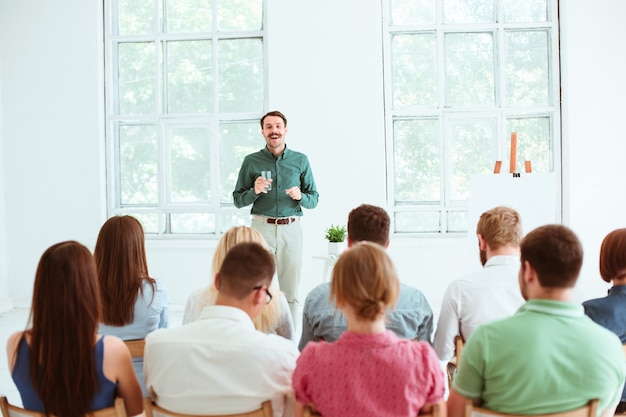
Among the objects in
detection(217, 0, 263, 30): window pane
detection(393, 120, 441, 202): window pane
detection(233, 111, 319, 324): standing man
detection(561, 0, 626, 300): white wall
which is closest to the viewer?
detection(233, 111, 319, 324): standing man

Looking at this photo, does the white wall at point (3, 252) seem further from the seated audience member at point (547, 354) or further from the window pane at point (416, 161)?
the seated audience member at point (547, 354)

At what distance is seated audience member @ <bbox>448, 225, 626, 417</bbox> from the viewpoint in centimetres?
175

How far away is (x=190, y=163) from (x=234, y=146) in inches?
18.8

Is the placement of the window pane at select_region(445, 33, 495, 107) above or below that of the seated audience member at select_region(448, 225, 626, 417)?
above

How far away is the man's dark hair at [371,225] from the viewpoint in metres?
2.55

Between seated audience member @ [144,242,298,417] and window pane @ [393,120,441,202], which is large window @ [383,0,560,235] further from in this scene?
seated audience member @ [144,242,298,417]

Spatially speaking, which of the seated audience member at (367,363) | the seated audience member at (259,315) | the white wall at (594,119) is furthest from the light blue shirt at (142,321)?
the white wall at (594,119)

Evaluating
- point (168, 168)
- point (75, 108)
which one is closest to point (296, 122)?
point (168, 168)

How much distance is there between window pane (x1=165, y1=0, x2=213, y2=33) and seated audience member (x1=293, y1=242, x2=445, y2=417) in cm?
529

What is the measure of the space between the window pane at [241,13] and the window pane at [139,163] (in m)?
1.30

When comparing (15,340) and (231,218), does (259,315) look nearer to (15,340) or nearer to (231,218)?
(15,340)

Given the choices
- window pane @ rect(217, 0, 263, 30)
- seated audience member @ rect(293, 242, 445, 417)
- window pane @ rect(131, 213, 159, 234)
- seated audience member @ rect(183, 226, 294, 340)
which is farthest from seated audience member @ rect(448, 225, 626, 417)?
window pane @ rect(131, 213, 159, 234)

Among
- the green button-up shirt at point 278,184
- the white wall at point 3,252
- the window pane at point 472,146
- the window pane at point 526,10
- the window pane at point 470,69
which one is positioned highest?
the window pane at point 526,10

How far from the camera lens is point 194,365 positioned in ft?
6.10
